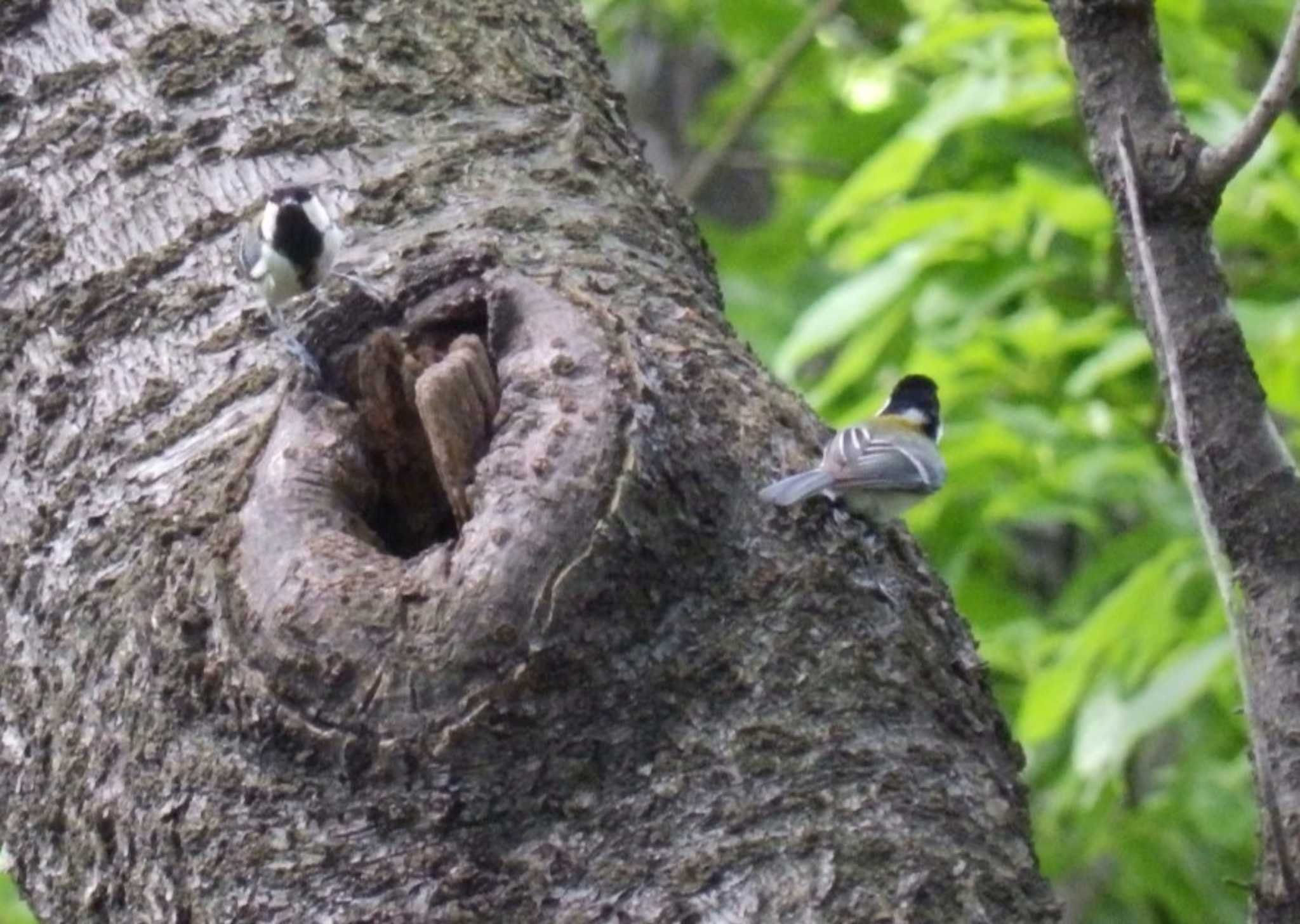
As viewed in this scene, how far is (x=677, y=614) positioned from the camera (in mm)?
1709

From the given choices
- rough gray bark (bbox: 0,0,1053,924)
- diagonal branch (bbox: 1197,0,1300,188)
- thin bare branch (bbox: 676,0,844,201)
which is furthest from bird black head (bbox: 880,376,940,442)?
thin bare branch (bbox: 676,0,844,201)

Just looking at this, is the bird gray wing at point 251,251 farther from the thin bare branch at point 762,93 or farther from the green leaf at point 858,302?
the thin bare branch at point 762,93

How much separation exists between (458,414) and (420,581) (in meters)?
0.24

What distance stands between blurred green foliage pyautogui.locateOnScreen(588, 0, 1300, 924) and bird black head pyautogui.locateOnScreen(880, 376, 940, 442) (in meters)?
0.13

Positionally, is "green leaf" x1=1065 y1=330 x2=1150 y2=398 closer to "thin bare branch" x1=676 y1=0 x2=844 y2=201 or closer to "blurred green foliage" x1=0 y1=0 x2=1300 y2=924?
"blurred green foliage" x1=0 y1=0 x2=1300 y2=924

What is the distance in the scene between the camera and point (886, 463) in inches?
102

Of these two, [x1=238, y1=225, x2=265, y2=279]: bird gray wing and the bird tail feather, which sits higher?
the bird tail feather

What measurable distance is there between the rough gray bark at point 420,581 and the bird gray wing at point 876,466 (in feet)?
0.33

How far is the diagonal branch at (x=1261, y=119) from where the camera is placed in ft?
5.25

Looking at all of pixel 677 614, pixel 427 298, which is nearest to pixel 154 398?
pixel 427 298

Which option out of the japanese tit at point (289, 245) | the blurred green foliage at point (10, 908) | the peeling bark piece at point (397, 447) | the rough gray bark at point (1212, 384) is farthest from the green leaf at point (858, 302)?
the blurred green foliage at point (10, 908)

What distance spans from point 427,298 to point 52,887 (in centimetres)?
68

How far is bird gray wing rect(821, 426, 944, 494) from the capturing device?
2.02 m

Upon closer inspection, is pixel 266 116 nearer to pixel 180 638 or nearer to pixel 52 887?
pixel 180 638
